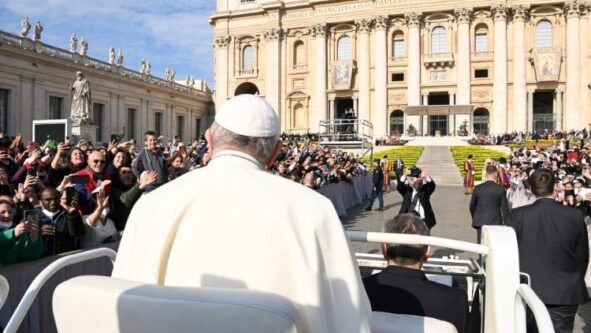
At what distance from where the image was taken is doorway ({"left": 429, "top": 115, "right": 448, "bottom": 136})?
4697 cm

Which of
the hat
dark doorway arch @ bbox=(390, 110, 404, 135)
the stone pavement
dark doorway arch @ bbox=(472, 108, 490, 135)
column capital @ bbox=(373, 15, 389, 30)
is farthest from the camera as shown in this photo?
dark doorway arch @ bbox=(390, 110, 404, 135)

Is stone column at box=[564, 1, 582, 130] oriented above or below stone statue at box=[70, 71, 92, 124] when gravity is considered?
above

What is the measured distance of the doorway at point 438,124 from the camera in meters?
47.0

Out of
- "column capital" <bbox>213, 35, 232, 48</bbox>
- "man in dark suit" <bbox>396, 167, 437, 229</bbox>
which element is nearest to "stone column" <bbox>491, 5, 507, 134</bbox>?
"column capital" <bbox>213, 35, 232, 48</bbox>

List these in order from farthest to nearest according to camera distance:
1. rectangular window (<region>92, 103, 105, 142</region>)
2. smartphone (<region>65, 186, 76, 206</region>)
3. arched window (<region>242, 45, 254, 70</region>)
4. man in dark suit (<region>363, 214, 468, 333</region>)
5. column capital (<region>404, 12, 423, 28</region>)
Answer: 1. arched window (<region>242, 45, 254, 70</region>)
2. column capital (<region>404, 12, 423, 28</region>)
3. rectangular window (<region>92, 103, 105, 142</region>)
4. smartphone (<region>65, 186, 76, 206</region>)
5. man in dark suit (<region>363, 214, 468, 333</region>)

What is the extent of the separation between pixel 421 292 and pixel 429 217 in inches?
272

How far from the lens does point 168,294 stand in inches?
54.9

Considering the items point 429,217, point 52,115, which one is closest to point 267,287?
point 429,217

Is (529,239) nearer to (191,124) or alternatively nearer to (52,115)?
(52,115)

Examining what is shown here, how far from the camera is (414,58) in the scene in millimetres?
47500

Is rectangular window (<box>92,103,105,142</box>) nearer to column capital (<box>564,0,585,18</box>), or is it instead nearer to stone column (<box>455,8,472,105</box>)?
stone column (<box>455,8,472,105</box>)

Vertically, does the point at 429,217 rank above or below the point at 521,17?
below

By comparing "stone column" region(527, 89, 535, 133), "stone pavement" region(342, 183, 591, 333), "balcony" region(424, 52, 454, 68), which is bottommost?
"stone pavement" region(342, 183, 591, 333)

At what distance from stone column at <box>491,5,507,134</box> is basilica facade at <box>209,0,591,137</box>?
0.10 meters
